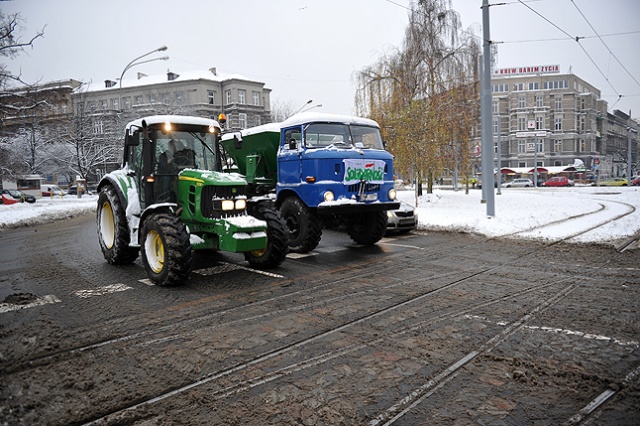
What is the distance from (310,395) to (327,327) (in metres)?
1.64

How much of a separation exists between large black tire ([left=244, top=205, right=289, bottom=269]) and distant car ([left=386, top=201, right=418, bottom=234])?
594 cm

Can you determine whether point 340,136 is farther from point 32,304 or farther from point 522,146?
point 522,146

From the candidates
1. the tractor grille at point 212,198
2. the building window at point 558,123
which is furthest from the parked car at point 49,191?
the building window at point 558,123

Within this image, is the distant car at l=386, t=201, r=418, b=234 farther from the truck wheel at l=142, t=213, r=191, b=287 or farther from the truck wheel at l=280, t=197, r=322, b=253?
the truck wheel at l=142, t=213, r=191, b=287

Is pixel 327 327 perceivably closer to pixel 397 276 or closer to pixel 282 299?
pixel 282 299

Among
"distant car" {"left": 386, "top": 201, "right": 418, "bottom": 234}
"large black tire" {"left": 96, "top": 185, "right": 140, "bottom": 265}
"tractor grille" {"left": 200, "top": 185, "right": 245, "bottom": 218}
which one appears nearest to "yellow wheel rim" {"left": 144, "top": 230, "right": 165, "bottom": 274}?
"tractor grille" {"left": 200, "top": 185, "right": 245, "bottom": 218}

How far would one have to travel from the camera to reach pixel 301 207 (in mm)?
10398

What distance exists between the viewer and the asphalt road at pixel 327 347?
345 cm

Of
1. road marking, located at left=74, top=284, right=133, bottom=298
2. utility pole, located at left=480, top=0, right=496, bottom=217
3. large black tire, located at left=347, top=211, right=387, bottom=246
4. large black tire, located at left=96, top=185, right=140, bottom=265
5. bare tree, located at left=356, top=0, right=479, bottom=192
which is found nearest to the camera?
road marking, located at left=74, top=284, right=133, bottom=298

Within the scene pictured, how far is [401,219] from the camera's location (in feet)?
45.7

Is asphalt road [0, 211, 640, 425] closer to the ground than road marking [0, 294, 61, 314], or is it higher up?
closer to the ground

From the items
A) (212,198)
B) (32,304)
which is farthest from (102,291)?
(212,198)

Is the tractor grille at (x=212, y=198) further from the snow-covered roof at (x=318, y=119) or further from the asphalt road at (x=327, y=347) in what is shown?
the snow-covered roof at (x=318, y=119)

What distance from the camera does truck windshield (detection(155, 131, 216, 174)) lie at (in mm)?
8352
